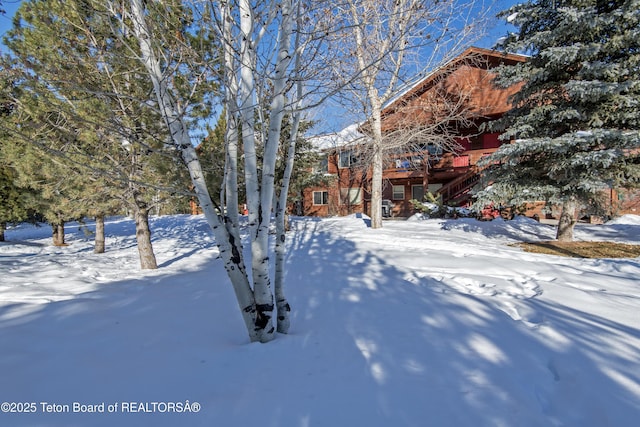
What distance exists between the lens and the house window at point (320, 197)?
22.1 metres

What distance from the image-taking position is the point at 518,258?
19.6 ft

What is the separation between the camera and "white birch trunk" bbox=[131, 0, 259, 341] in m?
2.43

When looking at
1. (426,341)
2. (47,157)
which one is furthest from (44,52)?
(426,341)

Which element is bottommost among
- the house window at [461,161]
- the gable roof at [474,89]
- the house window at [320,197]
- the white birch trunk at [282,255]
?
the white birch trunk at [282,255]

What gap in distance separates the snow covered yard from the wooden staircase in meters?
10.1

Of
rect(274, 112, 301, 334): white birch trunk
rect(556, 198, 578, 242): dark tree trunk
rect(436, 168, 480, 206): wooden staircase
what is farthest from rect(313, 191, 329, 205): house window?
rect(274, 112, 301, 334): white birch trunk

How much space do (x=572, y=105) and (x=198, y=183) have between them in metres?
9.18

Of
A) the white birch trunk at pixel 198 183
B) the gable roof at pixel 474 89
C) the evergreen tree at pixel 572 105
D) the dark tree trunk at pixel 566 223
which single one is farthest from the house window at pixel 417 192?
the white birch trunk at pixel 198 183

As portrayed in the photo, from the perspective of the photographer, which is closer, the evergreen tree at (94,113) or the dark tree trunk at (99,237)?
the evergreen tree at (94,113)

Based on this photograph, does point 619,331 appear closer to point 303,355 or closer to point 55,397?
point 303,355

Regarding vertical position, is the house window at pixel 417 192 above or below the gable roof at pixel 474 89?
below

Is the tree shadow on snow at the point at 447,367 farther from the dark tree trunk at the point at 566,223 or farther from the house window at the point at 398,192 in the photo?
the house window at the point at 398,192

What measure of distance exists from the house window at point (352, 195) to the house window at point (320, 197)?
1.26 m

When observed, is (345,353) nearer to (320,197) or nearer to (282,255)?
(282,255)
